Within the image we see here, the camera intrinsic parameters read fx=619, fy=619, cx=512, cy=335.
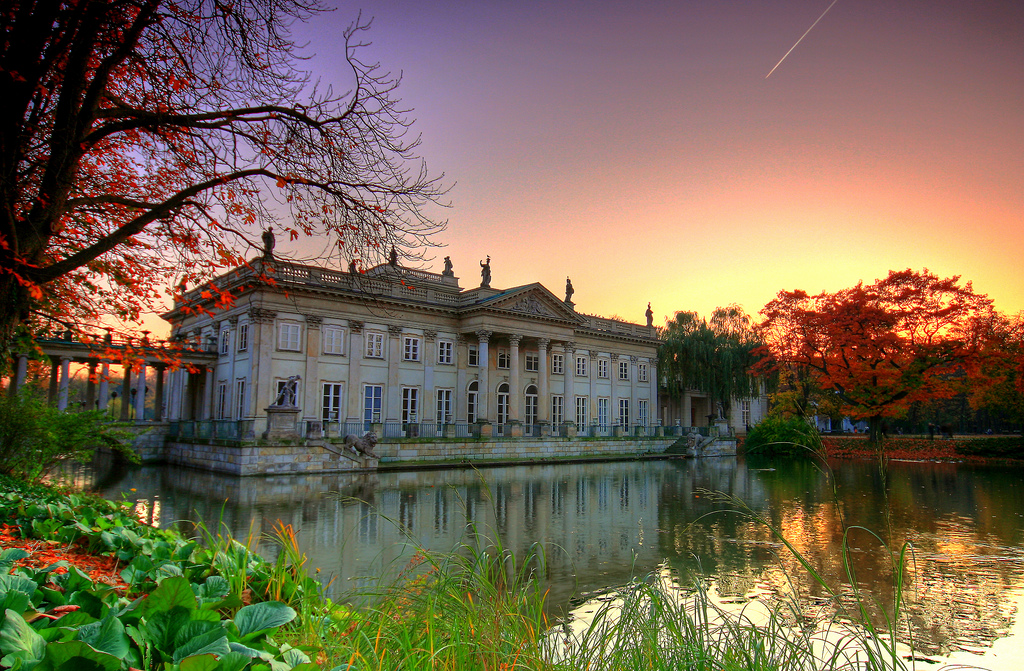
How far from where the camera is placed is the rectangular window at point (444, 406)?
3588 cm

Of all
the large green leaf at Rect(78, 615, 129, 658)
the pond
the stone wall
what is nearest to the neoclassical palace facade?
the stone wall

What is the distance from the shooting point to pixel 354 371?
3216 cm

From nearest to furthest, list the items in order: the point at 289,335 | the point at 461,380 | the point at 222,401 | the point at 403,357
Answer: the point at 289,335, the point at 222,401, the point at 403,357, the point at 461,380

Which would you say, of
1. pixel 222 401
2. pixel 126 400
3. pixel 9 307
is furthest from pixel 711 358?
pixel 9 307

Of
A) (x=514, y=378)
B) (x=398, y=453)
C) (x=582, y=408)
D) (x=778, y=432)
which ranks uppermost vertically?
(x=514, y=378)

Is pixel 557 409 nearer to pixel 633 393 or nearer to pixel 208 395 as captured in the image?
pixel 633 393

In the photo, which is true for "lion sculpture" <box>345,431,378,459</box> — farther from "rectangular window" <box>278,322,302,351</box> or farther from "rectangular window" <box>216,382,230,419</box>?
"rectangular window" <box>216,382,230,419</box>

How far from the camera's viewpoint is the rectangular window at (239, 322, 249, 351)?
98.7 ft

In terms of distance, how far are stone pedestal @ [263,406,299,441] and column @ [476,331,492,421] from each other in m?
13.6

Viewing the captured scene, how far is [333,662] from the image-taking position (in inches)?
116

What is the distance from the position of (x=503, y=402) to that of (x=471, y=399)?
94.4 inches

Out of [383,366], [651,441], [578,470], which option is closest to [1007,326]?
[651,441]

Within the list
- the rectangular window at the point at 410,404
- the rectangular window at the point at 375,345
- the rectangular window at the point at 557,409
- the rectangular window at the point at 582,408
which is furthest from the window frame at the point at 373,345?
the rectangular window at the point at 582,408

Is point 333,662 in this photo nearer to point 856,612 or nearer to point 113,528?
point 113,528
